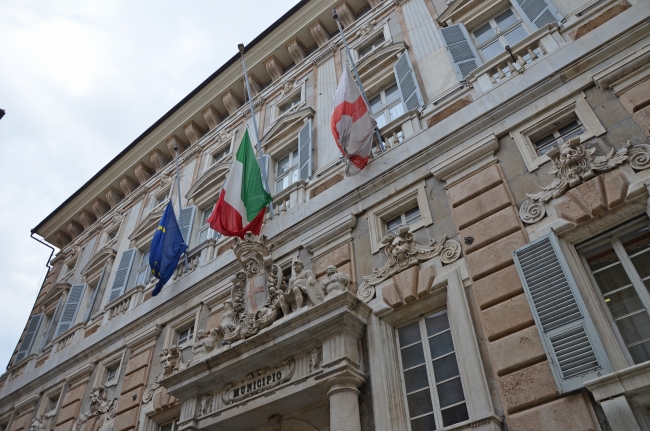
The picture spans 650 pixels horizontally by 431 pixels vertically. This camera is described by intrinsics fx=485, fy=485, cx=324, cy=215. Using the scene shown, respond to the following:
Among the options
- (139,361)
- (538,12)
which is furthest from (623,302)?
(139,361)

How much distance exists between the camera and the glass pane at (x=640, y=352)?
5996 mm

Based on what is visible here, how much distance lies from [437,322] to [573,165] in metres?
3.32

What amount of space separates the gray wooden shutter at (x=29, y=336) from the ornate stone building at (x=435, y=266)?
509 cm

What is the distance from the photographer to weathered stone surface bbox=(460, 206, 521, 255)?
7821mm

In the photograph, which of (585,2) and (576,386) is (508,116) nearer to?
(585,2)

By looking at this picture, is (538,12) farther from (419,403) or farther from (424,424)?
(424,424)

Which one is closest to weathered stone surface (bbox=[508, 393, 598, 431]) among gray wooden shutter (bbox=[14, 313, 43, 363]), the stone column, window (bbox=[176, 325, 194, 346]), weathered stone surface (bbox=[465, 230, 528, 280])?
weathered stone surface (bbox=[465, 230, 528, 280])

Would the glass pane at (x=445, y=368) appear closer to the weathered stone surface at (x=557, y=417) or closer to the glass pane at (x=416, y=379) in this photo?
the glass pane at (x=416, y=379)

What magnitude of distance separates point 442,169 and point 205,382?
6388 mm

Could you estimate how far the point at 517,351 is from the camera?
6625mm

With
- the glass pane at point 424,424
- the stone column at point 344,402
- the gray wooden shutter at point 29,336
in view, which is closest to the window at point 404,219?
the stone column at point 344,402

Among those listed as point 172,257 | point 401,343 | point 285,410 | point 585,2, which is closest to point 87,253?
point 172,257

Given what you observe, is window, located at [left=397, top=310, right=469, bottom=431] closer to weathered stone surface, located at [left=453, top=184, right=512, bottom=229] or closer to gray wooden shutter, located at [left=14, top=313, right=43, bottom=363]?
weathered stone surface, located at [left=453, top=184, right=512, bottom=229]

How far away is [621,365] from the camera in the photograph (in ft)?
19.4
